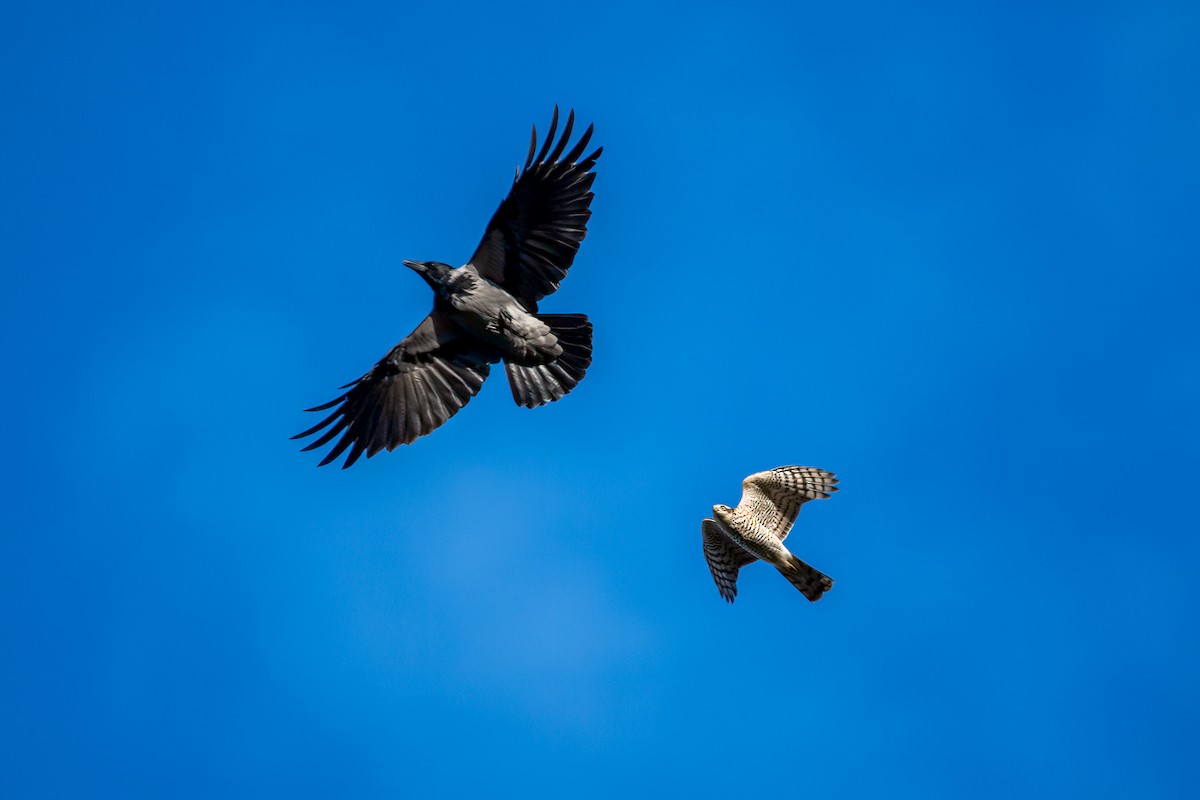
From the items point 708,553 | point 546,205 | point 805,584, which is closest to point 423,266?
point 546,205

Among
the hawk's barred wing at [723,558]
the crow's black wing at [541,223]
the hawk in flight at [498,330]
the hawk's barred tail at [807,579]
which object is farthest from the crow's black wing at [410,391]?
the hawk's barred tail at [807,579]

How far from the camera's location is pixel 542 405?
1157 centimetres

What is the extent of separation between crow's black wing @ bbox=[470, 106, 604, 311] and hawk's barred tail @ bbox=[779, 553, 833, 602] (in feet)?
12.3

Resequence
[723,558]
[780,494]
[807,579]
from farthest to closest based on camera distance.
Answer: [723,558], [780,494], [807,579]

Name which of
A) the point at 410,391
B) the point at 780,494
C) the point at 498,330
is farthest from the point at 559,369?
the point at 780,494

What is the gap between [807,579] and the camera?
36.1 feet

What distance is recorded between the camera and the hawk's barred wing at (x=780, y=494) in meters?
11.3

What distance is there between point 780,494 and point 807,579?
0.94 m

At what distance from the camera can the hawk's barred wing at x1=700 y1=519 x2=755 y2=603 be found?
11.5 meters

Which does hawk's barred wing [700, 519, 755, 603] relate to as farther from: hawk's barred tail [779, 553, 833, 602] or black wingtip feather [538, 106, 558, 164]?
black wingtip feather [538, 106, 558, 164]

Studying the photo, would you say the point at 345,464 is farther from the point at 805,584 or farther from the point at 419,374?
the point at 805,584

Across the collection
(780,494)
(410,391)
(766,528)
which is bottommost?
(410,391)

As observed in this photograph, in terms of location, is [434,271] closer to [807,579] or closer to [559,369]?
[559,369]

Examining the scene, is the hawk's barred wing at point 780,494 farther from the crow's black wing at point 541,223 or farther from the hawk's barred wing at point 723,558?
the crow's black wing at point 541,223
